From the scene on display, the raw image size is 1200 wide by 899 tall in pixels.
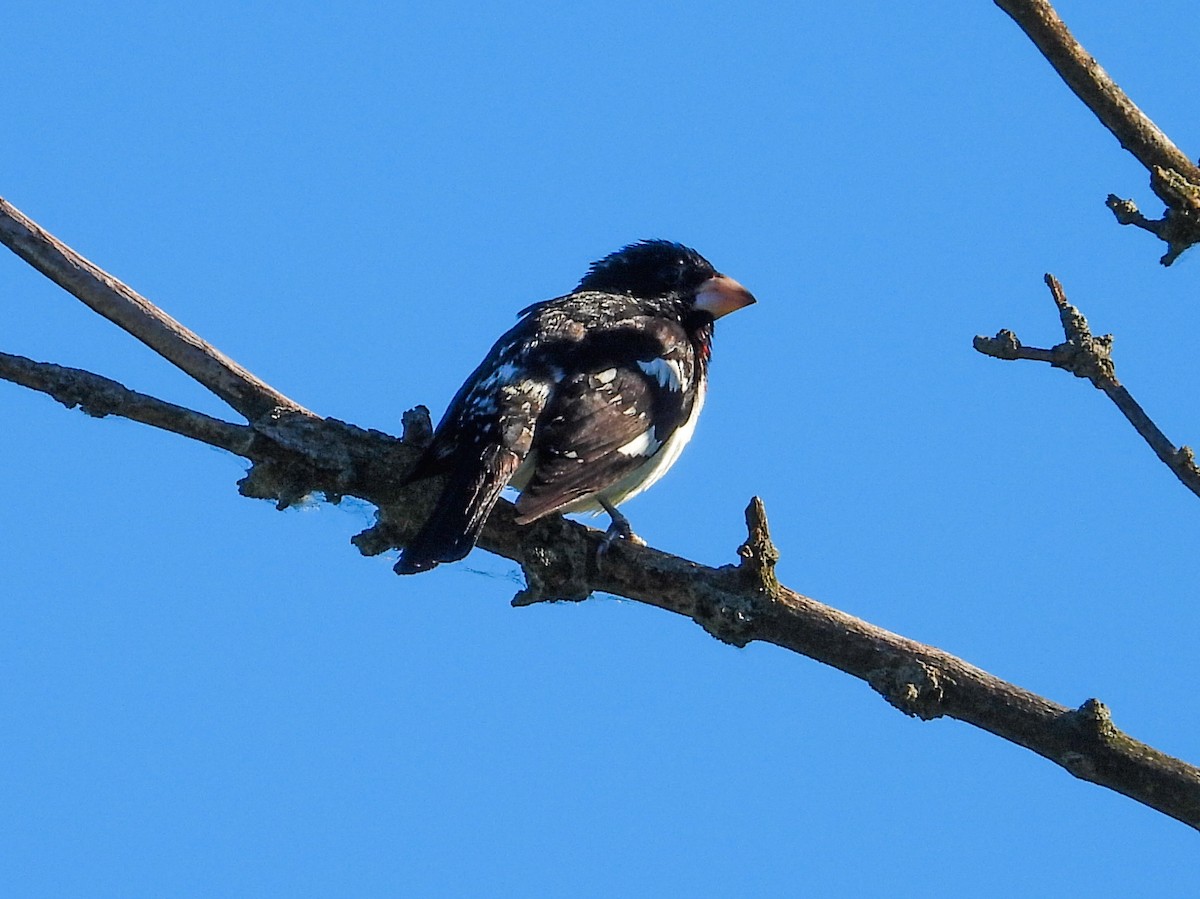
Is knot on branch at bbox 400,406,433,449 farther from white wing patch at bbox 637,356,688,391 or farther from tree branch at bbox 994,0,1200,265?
tree branch at bbox 994,0,1200,265

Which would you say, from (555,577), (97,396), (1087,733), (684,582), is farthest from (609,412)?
(1087,733)

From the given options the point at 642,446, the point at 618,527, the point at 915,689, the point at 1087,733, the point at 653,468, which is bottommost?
the point at 1087,733

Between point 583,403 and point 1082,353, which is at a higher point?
point 583,403

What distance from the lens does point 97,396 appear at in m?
4.09

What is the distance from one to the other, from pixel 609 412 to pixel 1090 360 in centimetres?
222

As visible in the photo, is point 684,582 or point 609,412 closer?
point 684,582

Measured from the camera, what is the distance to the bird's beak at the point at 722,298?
6.76 m

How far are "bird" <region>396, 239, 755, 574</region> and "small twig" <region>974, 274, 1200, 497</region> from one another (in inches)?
55.3

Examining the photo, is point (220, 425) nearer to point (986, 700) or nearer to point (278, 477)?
point (278, 477)

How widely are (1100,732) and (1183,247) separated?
1215 mm

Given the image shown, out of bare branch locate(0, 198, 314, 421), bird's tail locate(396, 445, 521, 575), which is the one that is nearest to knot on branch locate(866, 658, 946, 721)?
bird's tail locate(396, 445, 521, 575)

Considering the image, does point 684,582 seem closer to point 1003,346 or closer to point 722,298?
point 1003,346

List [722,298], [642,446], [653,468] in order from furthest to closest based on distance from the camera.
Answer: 1. [722,298]
2. [653,468]
3. [642,446]

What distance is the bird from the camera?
15.1ft
